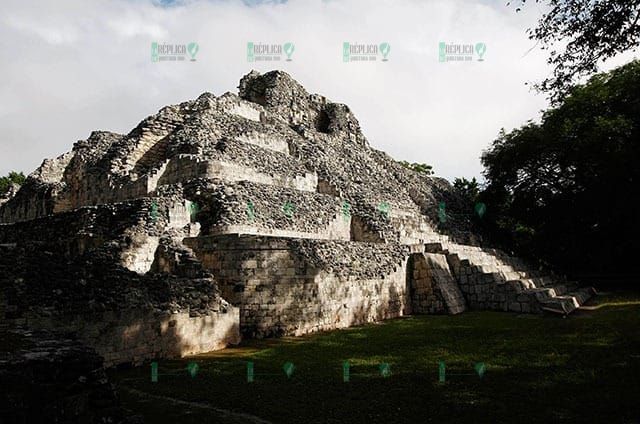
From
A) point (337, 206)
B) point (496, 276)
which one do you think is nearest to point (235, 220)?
point (337, 206)

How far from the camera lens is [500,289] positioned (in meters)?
14.5

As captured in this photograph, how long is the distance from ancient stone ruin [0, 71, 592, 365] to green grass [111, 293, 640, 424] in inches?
35.3

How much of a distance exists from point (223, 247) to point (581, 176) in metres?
17.1

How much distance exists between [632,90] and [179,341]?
65.2 ft

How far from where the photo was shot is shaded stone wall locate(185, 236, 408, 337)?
428 inches

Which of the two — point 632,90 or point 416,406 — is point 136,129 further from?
point 632,90

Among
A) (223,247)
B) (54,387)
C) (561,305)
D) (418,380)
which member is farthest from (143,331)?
(561,305)

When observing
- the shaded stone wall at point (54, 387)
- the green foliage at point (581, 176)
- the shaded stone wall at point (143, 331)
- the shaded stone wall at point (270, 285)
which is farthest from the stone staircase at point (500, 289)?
the shaded stone wall at point (54, 387)

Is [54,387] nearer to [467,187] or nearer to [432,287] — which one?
[432,287]

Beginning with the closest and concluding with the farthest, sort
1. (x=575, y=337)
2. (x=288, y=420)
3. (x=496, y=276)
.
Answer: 1. (x=288, y=420)
2. (x=575, y=337)
3. (x=496, y=276)

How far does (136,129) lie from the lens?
19344mm

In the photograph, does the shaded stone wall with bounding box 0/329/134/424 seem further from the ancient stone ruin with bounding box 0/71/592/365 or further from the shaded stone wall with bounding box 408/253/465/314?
the shaded stone wall with bounding box 408/253/465/314

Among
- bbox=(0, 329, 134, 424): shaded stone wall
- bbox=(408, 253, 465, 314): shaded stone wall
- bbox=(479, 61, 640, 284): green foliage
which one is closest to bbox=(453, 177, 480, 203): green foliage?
bbox=(479, 61, 640, 284): green foliage

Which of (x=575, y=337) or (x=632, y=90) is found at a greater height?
Result: (x=632, y=90)
